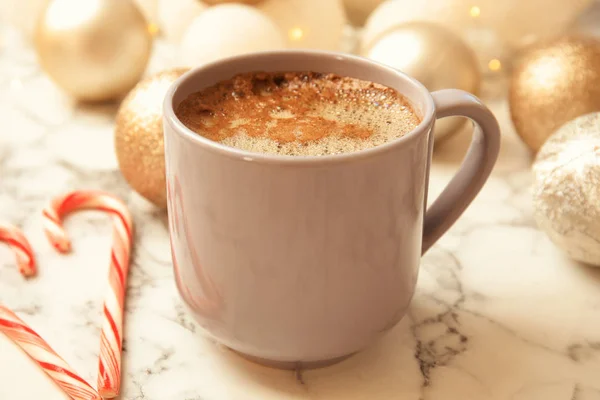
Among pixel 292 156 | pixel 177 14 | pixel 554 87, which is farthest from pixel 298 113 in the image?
pixel 177 14

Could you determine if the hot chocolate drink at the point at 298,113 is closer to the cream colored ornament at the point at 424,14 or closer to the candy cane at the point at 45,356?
the candy cane at the point at 45,356

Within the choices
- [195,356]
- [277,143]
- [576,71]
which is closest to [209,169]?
[277,143]

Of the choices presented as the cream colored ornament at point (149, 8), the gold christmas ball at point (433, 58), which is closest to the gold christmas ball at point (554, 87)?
the gold christmas ball at point (433, 58)

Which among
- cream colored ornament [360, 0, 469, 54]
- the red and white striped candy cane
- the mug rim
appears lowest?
the red and white striped candy cane

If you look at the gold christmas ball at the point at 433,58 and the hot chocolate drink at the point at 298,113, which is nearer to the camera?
the hot chocolate drink at the point at 298,113

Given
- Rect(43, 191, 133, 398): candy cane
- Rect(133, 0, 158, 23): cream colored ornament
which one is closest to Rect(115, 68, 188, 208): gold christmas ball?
Rect(43, 191, 133, 398): candy cane

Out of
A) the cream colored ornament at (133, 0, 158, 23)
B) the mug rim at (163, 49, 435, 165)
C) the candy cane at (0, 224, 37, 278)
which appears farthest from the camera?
the cream colored ornament at (133, 0, 158, 23)

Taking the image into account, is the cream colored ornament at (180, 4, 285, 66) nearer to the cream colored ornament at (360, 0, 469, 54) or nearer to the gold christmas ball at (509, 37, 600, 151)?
the cream colored ornament at (360, 0, 469, 54)

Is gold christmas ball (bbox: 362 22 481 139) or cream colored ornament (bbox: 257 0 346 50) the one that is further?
cream colored ornament (bbox: 257 0 346 50)
